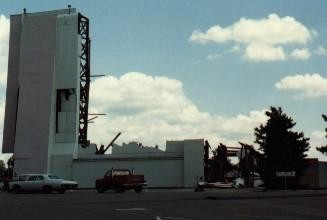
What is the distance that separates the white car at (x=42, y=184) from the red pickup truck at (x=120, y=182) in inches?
86.3

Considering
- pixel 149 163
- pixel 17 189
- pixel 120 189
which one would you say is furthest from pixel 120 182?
pixel 149 163

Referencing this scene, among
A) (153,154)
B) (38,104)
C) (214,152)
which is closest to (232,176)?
(214,152)

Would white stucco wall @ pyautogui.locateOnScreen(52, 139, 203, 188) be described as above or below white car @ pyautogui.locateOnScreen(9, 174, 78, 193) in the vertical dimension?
above

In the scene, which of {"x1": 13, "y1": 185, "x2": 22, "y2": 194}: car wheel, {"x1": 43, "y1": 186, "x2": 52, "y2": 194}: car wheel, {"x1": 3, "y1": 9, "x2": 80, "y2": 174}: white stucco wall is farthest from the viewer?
{"x1": 3, "y1": 9, "x2": 80, "y2": 174}: white stucco wall

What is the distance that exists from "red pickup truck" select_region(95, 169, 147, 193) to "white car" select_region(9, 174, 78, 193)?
2192mm

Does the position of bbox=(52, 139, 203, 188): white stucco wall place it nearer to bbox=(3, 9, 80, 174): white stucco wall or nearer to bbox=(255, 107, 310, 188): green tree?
bbox=(3, 9, 80, 174): white stucco wall

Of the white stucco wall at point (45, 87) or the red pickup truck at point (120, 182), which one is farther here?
the white stucco wall at point (45, 87)

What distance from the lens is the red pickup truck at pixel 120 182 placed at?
40469 mm

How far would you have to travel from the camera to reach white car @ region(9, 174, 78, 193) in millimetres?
39531

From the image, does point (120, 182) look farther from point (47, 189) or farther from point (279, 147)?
point (279, 147)

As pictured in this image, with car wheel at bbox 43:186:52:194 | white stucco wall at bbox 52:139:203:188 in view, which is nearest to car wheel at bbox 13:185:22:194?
car wheel at bbox 43:186:52:194

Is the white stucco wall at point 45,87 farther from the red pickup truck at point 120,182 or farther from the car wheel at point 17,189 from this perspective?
the red pickup truck at point 120,182

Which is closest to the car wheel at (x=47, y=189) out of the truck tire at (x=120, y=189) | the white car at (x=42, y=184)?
the white car at (x=42, y=184)

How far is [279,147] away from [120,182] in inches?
786
